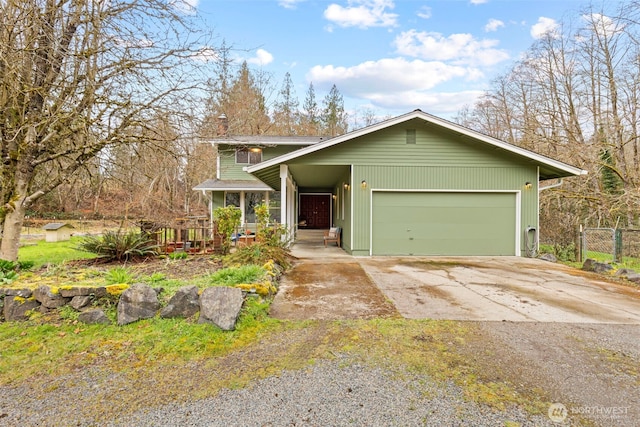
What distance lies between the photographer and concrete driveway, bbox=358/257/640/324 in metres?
3.71

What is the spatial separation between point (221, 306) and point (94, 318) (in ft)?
4.59

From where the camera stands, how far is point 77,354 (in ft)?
9.21

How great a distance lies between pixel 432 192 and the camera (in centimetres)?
850

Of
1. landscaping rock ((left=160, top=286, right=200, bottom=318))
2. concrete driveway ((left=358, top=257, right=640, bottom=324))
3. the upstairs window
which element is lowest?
concrete driveway ((left=358, top=257, right=640, bottom=324))

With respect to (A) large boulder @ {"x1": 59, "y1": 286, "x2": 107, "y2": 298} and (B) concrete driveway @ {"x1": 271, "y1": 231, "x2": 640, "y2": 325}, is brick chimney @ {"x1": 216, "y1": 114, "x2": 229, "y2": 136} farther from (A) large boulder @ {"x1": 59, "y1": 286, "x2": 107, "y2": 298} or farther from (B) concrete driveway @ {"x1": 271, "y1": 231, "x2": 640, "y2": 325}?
(A) large boulder @ {"x1": 59, "y1": 286, "x2": 107, "y2": 298}

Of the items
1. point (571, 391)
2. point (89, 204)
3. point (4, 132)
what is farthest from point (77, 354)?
point (89, 204)

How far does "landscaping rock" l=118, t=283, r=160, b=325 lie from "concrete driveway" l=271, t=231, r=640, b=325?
135 cm

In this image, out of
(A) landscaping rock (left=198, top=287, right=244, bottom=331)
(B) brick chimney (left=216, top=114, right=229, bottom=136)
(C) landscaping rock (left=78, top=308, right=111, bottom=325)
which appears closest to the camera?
(A) landscaping rock (left=198, top=287, right=244, bottom=331)

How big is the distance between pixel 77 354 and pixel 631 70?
55.1ft

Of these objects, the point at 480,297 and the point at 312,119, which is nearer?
the point at 480,297

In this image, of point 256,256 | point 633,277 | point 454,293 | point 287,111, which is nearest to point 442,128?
point 633,277

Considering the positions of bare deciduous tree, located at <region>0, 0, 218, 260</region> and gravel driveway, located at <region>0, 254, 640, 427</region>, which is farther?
bare deciduous tree, located at <region>0, 0, 218, 260</region>

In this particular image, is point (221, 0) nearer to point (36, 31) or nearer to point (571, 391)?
point (36, 31)

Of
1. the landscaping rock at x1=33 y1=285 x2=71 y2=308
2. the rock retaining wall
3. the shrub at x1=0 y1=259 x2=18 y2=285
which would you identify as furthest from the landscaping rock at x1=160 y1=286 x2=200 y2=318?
the shrub at x1=0 y1=259 x2=18 y2=285
